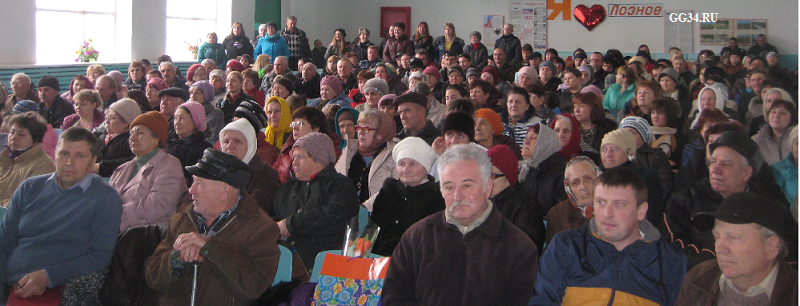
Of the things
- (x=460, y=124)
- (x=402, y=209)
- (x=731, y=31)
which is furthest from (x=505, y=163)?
(x=731, y=31)

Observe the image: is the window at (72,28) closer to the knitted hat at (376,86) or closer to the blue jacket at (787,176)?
the knitted hat at (376,86)

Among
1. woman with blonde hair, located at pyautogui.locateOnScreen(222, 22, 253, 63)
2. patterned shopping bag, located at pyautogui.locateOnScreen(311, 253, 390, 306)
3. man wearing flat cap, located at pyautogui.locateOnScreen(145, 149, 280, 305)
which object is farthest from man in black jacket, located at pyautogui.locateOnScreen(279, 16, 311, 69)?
patterned shopping bag, located at pyautogui.locateOnScreen(311, 253, 390, 306)

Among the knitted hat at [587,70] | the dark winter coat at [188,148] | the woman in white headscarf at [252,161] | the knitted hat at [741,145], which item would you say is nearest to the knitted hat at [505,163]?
the knitted hat at [741,145]

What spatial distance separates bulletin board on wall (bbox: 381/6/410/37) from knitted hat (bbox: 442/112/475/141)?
1247 cm

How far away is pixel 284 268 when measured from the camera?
2.77 m

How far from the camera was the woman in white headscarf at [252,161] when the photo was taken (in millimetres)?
3523

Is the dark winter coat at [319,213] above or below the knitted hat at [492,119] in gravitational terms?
below

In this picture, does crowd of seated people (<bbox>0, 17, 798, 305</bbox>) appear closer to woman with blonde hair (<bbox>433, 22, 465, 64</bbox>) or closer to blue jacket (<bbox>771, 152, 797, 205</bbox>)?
blue jacket (<bbox>771, 152, 797, 205</bbox>)

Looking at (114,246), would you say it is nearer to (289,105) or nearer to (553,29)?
(289,105)

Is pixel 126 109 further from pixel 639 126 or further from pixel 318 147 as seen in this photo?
pixel 639 126

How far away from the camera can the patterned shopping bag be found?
2.44 metres

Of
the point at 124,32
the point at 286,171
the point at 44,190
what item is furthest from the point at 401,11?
the point at 44,190

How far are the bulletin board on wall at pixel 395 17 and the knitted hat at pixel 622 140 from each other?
42.2 ft

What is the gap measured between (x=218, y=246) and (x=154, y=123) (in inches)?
63.5
